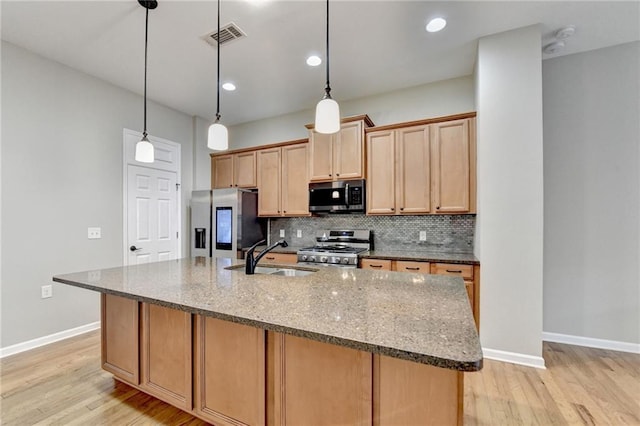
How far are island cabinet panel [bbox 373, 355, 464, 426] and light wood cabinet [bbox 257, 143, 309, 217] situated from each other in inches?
110

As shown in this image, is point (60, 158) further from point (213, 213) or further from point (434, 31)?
point (434, 31)

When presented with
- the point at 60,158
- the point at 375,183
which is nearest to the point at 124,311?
the point at 60,158

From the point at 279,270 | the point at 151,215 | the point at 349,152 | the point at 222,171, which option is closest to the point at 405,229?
the point at 349,152

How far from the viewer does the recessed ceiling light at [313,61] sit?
114 inches

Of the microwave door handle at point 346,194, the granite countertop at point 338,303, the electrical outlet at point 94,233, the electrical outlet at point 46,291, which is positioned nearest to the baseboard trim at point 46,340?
the electrical outlet at point 46,291

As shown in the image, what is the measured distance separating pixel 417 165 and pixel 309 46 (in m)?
1.66

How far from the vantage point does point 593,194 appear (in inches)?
110

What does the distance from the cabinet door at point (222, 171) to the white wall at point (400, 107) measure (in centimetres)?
64

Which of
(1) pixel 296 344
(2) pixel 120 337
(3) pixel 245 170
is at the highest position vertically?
(3) pixel 245 170

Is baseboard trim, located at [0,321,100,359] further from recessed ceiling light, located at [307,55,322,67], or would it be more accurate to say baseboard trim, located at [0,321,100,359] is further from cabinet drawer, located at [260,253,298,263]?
recessed ceiling light, located at [307,55,322,67]

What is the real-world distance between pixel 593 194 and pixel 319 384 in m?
3.23

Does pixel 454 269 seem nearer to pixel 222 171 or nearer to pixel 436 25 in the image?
pixel 436 25

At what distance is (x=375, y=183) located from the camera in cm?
340

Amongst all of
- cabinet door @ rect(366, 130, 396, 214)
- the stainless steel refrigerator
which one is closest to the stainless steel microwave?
cabinet door @ rect(366, 130, 396, 214)
